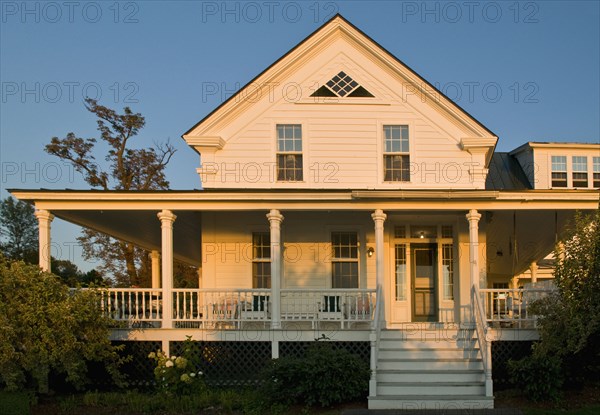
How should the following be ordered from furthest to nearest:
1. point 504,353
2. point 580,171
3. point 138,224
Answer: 1. point 580,171
2. point 138,224
3. point 504,353

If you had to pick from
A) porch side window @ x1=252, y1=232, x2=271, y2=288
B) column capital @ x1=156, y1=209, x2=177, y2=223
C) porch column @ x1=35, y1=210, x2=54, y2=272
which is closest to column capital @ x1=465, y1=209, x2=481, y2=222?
porch side window @ x1=252, y1=232, x2=271, y2=288

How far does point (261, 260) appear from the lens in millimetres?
16938

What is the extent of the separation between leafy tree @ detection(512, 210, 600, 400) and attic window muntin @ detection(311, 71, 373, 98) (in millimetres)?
6856

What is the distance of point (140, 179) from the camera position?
39844 millimetres

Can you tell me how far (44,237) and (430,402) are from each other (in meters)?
8.88

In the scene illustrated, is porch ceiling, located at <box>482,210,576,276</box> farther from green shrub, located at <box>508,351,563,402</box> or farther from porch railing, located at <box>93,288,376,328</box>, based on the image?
porch railing, located at <box>93,288,376,328</box>

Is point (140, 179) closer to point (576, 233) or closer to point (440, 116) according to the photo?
point (440, 116)

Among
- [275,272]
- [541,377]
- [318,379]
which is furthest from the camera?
[275,272]

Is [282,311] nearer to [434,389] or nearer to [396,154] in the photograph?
[434,389]

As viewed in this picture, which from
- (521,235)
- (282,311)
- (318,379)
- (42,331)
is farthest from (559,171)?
(42,331)

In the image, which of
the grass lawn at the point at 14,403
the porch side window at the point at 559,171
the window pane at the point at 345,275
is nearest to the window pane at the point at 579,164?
the porch side window at the point at 559,171

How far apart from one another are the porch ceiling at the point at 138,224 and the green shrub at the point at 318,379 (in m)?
5.40

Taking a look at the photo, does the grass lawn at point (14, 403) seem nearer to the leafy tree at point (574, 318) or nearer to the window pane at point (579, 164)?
the leafy tree at point (574, 318)

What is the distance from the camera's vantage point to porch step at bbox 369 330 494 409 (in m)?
12.1
